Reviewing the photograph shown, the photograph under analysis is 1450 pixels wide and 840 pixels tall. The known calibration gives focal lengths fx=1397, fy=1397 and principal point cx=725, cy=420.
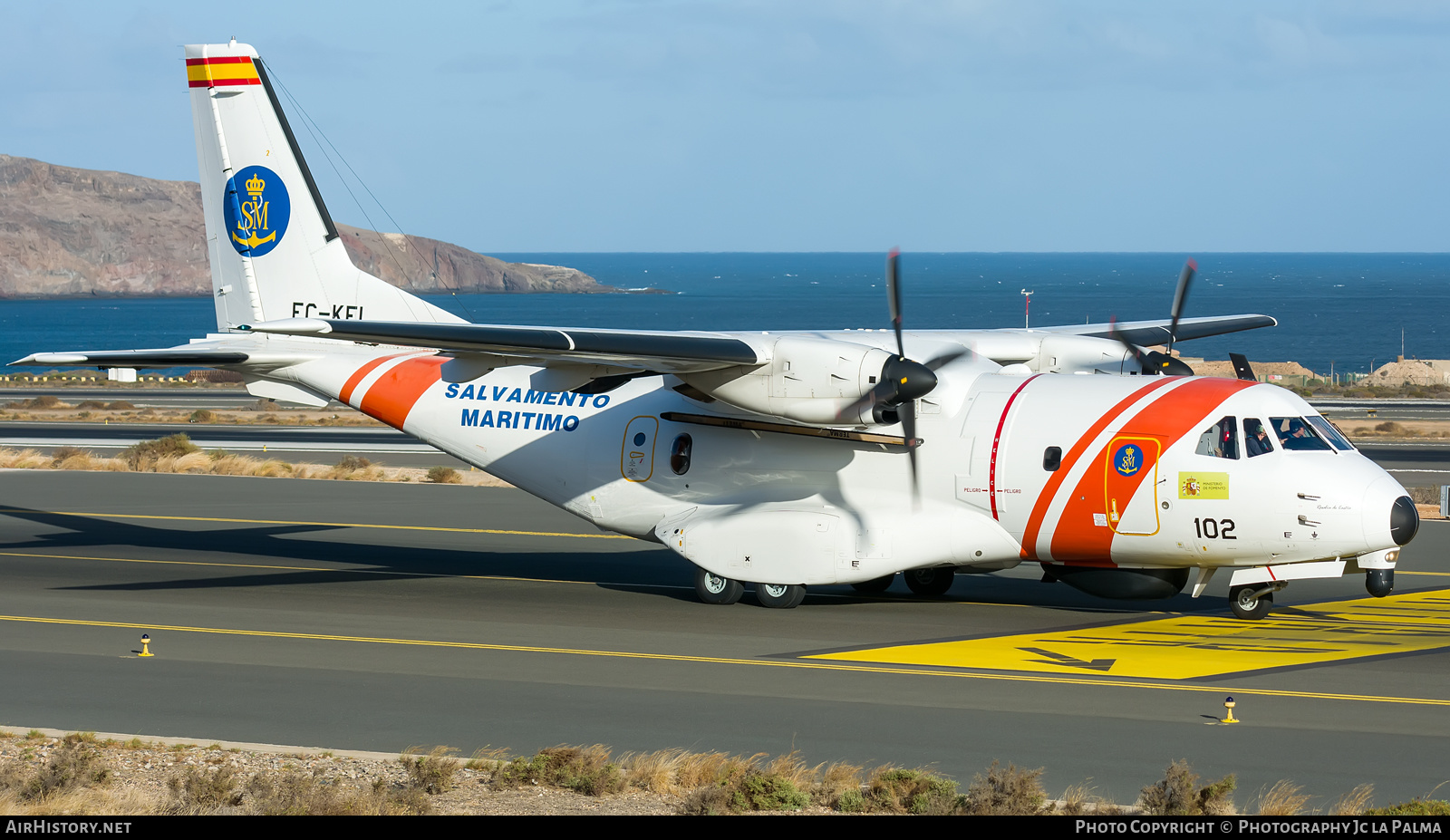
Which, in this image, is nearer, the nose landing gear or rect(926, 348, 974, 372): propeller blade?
the nose landing gear

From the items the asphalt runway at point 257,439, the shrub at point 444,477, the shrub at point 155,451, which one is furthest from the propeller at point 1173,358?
the shrub at point 155,451

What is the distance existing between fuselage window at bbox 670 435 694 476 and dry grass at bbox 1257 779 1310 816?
10.3 metres

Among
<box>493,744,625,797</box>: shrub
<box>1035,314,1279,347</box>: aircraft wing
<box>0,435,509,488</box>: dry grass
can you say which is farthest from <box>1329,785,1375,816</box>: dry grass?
<box>0,435,509,488</box>: dry grass

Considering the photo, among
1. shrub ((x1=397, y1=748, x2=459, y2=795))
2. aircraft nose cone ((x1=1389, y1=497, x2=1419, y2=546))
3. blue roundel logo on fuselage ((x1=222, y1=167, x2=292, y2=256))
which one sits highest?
blue roundel logo on fuselage ((x1=222, y1=167, x2=292, y2=256))

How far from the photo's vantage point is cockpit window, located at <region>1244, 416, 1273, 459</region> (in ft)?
55.3

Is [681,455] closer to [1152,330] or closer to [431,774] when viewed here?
[1152,330]

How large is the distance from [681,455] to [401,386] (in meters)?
5.05

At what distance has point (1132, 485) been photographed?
1717 cm

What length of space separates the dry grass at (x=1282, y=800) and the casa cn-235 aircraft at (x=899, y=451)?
6.69 m

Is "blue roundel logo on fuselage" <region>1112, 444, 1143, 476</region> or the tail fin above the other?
the tail fin

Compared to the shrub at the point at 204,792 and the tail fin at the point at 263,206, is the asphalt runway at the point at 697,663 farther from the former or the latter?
the tail fin at the point at 263,206

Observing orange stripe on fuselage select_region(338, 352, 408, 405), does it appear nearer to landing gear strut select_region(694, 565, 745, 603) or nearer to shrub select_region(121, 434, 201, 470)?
landing gear strut select_region(694, 565, 745, 603)

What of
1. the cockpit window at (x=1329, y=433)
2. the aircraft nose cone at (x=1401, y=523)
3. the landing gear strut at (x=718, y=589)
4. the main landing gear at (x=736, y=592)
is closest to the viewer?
the aircraft nose cone at (x=1401, y=523)

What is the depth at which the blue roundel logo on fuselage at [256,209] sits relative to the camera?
23.2 meters
